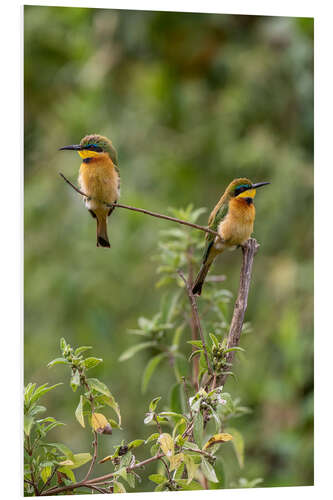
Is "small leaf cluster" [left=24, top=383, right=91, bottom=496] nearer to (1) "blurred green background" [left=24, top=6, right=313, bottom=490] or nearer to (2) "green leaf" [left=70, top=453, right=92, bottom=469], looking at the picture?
(2) "green leaf" [left=70, top=453, right=92, bottom=469]

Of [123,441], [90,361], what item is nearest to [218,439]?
[123,441]

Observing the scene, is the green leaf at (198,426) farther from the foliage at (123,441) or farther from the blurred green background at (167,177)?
the blurred green background at (167,177)

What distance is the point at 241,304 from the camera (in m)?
1.28

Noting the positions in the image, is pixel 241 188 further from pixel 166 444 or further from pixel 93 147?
pixel 166 444

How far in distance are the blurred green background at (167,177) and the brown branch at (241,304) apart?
891 mm

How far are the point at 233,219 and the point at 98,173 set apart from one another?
29cm

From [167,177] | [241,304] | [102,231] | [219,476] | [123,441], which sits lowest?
[219,476]

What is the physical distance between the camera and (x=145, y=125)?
285 centimetres

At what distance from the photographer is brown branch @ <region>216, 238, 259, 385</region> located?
1247 mm

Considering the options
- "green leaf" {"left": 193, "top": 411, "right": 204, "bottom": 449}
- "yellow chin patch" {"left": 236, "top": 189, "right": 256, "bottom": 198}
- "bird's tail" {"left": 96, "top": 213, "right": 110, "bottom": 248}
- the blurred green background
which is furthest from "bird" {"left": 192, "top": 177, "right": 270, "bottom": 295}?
the blurred green background

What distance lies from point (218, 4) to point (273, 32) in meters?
1.28

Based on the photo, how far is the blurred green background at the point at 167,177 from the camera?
238 centimetres
